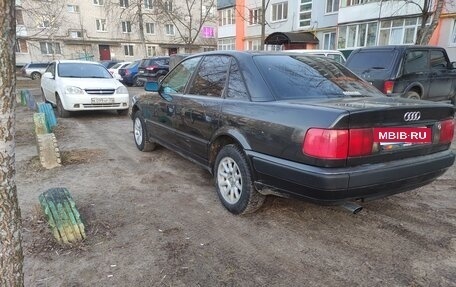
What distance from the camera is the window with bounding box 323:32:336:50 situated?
2506 centimetres

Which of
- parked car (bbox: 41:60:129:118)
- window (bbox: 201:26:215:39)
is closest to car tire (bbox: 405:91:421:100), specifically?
parked car (bbox: 41:60:129:118)

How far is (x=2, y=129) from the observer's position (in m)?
1.64

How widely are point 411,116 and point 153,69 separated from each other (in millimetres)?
16331

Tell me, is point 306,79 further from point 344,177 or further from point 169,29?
point 169,29

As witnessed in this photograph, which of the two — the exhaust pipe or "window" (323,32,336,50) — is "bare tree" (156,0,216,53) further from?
the exhaust pipe

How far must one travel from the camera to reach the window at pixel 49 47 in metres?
40.1

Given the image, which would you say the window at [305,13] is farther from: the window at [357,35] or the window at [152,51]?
the window at [152,51]

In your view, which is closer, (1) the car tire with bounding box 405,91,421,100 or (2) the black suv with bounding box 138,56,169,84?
(1) the car tire with bounding box 405,91,421,100

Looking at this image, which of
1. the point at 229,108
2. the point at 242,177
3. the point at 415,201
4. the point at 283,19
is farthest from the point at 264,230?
the point at 283,19

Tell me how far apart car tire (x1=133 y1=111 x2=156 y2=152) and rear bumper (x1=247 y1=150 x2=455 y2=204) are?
3.03 metres

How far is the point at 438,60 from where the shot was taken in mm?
8359

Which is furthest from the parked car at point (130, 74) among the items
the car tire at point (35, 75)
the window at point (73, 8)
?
the window at point (73, 8)

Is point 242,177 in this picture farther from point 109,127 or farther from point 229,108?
point 109,127

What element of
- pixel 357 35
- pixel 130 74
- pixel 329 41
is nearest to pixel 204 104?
pixel 130 74
